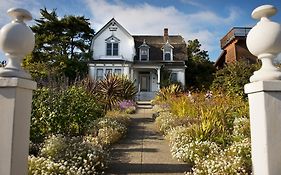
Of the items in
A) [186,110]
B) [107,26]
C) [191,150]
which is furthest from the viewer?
[107,26]

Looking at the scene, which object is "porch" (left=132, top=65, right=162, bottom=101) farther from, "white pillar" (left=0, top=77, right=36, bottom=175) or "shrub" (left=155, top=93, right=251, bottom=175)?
"white pillar" (left=0, top=77, right=36, bottom=175)

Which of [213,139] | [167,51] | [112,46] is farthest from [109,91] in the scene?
[167,51]

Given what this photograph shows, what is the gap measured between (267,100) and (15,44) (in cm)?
303

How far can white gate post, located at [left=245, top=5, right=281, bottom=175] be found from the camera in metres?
3.09

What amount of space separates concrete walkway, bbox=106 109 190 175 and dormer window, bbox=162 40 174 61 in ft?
Result: 69.7

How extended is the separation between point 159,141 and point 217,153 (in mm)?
2342

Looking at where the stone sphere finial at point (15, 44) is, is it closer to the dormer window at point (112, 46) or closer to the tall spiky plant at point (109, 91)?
the tall spiky plant at point (109, 91)

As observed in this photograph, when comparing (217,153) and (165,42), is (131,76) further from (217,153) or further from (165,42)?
(217,153)

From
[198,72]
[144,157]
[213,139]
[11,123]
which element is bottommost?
[144,157]

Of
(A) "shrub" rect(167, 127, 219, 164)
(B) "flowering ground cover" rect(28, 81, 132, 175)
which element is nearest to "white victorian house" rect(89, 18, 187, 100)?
(B) "flowering ground cover" rect(28, 81, 132, 175)

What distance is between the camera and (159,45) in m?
30.1

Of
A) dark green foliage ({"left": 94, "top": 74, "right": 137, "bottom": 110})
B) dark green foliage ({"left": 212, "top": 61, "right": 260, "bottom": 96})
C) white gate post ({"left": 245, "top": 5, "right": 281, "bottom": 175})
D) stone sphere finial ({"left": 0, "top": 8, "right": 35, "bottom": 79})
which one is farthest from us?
dark green foliage ({"left": 212, "top": 61, "right": 260, "bottom": 96})

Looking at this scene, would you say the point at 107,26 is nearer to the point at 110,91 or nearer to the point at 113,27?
the point at 113,27

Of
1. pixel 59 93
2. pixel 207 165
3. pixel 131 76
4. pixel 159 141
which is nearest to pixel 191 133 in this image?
pixel 159 141
